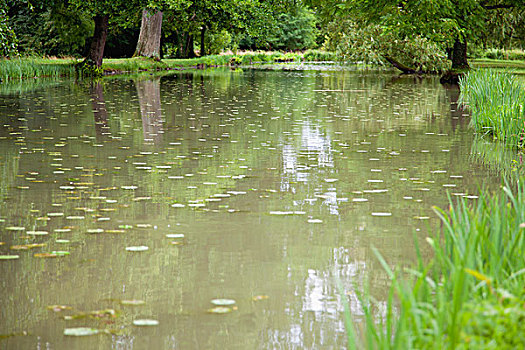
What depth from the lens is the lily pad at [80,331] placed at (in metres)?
3.67

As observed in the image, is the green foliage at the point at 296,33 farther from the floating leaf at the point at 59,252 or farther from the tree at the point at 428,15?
the floating leaf at the point at 59,252

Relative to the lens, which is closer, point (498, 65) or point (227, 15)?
point (227, 15)

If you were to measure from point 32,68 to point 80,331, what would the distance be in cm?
2430

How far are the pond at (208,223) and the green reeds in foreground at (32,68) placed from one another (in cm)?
1253

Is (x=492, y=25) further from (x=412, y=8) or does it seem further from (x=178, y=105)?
(x=178, y=105)

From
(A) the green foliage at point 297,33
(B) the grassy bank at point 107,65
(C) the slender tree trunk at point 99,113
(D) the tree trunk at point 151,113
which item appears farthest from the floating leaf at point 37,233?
(A) the green foliage at point 297,33

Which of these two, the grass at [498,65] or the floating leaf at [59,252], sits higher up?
the grass at [498,65]

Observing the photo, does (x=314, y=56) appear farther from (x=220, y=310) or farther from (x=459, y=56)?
(x=220, y=310)

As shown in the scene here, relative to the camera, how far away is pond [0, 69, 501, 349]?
3.91 meters

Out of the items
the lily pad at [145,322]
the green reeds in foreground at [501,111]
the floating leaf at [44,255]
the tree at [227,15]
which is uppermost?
the tree at [227,15]

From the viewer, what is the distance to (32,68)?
26203 millimetres

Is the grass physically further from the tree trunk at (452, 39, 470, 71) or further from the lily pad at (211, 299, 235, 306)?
the lily pad at (211, 299, 235, 306)

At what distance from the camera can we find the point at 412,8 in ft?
70.2

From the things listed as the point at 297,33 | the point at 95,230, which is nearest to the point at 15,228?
the point at 95,230
